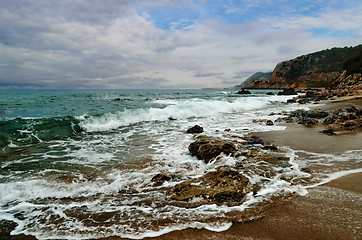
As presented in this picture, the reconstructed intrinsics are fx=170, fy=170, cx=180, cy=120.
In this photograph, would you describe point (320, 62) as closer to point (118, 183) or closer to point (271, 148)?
point (271, 148)

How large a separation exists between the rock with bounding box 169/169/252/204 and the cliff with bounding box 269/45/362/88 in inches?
3713

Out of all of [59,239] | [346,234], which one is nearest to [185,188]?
[59,239]

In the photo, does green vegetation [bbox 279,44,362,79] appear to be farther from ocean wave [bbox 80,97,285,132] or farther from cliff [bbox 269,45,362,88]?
A: ocean wave [bbox 80,97,285,132]

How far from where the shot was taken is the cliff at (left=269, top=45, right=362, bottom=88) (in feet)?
271

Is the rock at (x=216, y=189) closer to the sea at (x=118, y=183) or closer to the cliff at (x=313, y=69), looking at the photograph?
the sea at (x=118, y=183)

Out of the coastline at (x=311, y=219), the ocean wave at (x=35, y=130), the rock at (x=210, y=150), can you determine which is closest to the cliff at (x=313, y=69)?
the rock at (x=210, y=150)

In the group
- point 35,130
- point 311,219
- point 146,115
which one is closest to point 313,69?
point 146,115

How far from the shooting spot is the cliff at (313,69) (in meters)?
82.5

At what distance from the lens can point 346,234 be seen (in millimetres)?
2094

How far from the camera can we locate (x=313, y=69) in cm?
9256

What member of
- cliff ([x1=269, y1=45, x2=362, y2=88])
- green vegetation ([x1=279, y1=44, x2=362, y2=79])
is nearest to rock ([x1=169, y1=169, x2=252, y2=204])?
cliff ([x1=269, y1=45, x2=362, y2=88])

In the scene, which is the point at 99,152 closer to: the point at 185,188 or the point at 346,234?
the point at 185,188

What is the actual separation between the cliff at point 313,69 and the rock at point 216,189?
309ft

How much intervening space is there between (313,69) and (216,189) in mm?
117966
